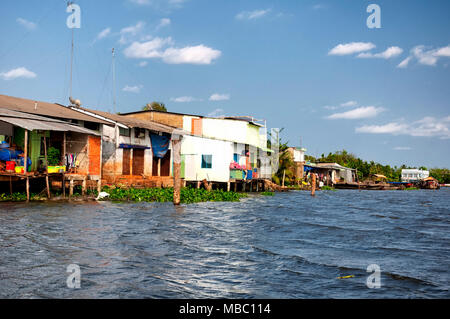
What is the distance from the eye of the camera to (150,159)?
25.0 metres

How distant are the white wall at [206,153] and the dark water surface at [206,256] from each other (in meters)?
12.3

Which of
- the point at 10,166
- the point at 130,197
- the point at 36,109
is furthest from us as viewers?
the point at 130,197

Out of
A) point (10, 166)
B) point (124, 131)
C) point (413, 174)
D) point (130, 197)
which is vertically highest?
point (124, 131)

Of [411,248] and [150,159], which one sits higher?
[150,159]

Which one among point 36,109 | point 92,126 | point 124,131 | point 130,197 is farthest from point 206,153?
point 36,109

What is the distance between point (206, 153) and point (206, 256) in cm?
1949

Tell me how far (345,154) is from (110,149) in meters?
59.9

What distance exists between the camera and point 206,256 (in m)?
8.73

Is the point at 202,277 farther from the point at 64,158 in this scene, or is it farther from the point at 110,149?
the point at 110,149

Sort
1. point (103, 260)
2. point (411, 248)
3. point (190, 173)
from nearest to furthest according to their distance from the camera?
point (103, 260), point (411, 248), point (190, 173)

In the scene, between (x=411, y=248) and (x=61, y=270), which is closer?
(x=61, y=270)

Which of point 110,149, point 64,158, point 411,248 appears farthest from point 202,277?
point 110,149
